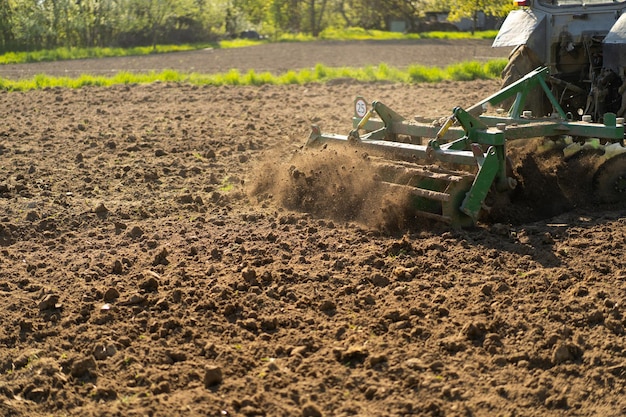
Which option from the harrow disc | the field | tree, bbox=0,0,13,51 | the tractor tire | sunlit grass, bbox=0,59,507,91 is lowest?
→ the field

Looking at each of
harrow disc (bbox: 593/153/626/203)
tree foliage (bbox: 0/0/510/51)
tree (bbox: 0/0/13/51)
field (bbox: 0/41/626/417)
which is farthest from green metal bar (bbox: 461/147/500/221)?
tree (bbox: 0/0/13/51)

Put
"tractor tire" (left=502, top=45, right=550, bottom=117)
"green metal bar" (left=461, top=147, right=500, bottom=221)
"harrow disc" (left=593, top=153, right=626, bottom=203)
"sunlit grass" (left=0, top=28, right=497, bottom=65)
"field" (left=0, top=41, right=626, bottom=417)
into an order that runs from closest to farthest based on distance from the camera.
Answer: "field" (left=0, top=41, right=626, bottom=417) → "green metal bar" (left=461, top=147, right=500, bottom=221) → "harrow disc" (left=593, top=153, right=626, bottom=203) → "tractor tire" (left=502, top=45, right=550, bottom=117) → "sunlit grass" (left=0, top=28, right=497, bottom=65)

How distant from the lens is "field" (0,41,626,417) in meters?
4.28

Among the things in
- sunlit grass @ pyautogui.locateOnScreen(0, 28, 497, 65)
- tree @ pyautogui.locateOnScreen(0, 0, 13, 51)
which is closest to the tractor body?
sunlit grass @ pyautogui.locateOnScreen(0, 28, 497, 65)

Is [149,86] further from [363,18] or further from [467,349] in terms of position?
[363,18]

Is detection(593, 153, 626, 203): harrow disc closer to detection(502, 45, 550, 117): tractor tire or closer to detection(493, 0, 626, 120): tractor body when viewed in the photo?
detection(493, 0, 626, 120): tractor body

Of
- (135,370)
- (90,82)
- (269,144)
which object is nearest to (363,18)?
(90,82)

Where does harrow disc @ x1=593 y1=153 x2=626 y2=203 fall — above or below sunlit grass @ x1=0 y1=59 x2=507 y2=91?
below

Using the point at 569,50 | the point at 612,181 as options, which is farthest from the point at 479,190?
the point at 569,50

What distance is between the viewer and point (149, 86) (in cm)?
1675

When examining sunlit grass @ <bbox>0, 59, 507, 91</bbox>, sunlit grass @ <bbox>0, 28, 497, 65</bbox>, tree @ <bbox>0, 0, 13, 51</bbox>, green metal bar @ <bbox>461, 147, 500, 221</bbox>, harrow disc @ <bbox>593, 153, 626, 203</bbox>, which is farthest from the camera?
tree @ <bbox>0, 0, 13, 51</bbox>

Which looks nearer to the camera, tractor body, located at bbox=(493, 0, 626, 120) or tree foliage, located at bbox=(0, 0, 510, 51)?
tractor body, located at bbox=(493, 0, 626, 120)

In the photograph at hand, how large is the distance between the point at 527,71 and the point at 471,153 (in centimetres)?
247

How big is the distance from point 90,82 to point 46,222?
10707mm
